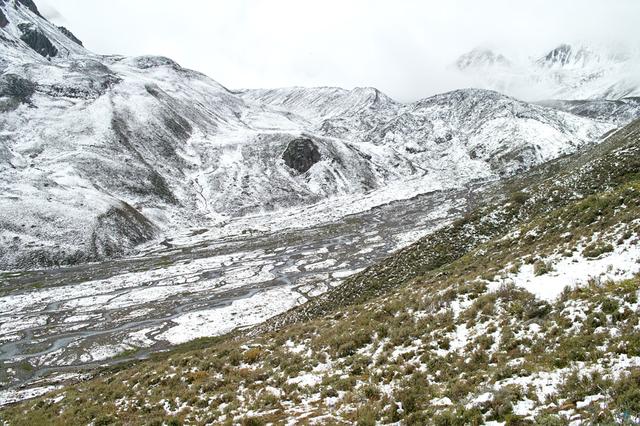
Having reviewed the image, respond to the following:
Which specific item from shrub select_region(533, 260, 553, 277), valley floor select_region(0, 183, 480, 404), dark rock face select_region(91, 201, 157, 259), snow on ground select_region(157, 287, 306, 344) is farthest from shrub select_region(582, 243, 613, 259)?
dark rock face select_region(91, 201, 157, 259)

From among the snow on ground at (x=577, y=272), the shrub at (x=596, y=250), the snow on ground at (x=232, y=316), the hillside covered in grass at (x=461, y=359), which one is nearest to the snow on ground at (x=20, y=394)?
the snow on ground at (x=232, y=316)

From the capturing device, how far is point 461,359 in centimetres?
1512

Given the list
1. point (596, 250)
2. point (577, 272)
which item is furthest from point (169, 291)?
point (596, 250)

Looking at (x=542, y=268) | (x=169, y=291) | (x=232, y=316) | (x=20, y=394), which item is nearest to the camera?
(x=542, y=268)

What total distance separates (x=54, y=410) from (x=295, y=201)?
173590 millimetres

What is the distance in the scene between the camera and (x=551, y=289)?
17.7m

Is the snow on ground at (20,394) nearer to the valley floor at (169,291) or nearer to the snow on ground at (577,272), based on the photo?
the valley floor at (169,291)

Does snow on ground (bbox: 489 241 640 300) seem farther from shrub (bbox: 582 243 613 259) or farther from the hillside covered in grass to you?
shrub (bbox: 582 243 613 259)

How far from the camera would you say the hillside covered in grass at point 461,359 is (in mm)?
11492

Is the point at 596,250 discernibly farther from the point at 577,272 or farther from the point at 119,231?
the point at 119,231

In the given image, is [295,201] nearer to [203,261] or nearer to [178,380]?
[203,261]

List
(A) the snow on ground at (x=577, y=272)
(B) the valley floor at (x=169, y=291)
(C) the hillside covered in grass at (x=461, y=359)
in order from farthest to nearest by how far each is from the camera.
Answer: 1. (B) the valley floor at (x=169, y=291)
2. (A) the snow on ground at (x=577, y=272)
3. (C) the hillside covered in grass at (x=461, y=359)

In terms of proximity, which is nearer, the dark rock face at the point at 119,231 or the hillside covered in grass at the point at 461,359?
the hillside covered in grass at the point at 461,359

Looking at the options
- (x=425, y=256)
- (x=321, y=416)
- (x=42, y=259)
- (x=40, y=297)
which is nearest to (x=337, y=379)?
(x=321, y=416)
